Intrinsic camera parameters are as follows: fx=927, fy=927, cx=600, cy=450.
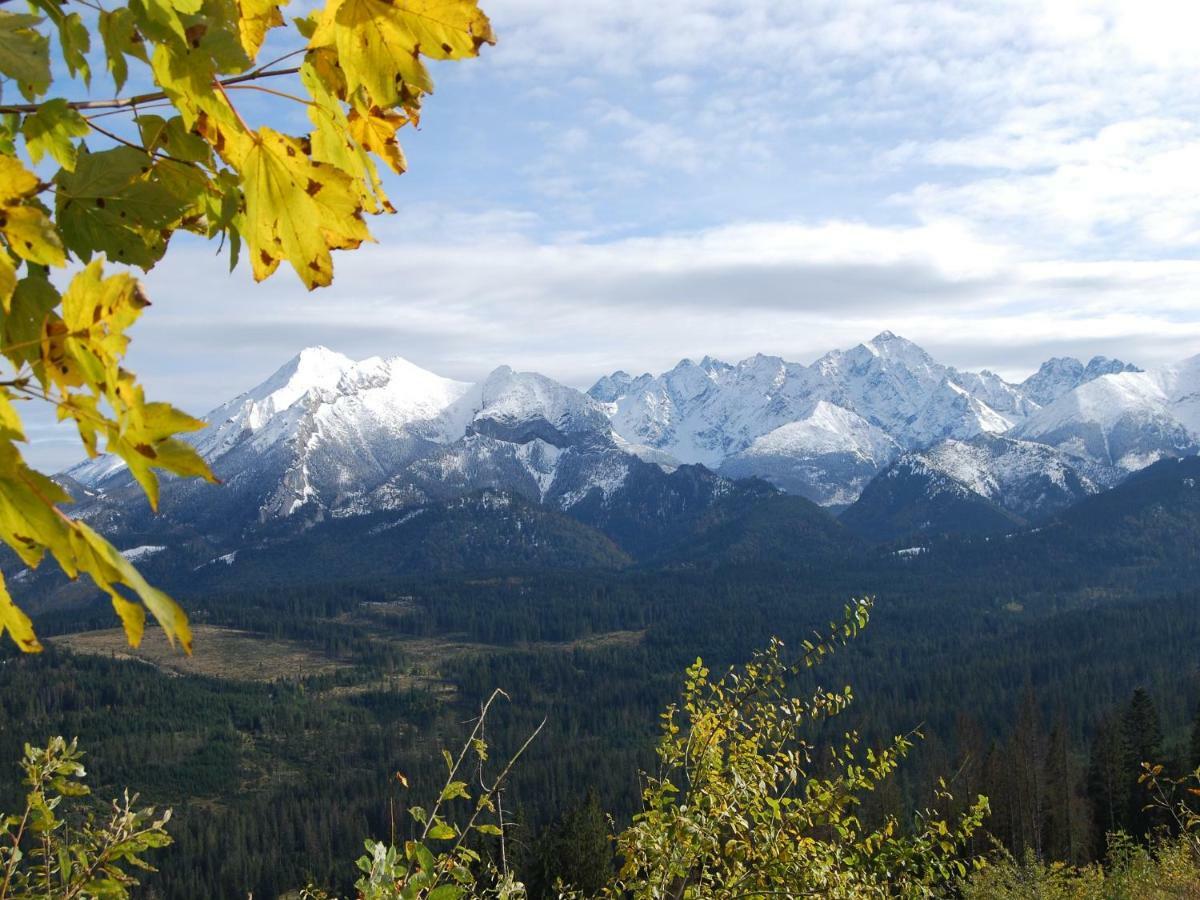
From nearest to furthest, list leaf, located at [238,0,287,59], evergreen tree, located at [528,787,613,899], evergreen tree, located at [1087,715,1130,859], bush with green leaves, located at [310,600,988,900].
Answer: leaf, located at [238,0,287,59], bush with green leaves, located at [310,600,988,900], evergreen tree, located at [528,787,613,899], evergreen tree, located at [1087,715,1130,859]

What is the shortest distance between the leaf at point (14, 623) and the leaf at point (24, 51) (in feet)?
2.02

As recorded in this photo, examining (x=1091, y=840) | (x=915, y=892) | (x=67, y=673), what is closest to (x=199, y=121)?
(x=915, y=892)

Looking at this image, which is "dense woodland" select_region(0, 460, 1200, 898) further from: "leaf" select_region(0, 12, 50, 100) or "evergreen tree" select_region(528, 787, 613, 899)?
"leaf" select_region(0, 12, 50, 100)

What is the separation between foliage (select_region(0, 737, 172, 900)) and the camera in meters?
3.46

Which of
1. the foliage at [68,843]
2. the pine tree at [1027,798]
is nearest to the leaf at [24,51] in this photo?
the foliage at [68,843]

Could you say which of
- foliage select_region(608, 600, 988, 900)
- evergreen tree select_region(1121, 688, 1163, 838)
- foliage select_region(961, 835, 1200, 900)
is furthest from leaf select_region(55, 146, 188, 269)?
evergreen tree select_region(1121, 688, 1163, 838)

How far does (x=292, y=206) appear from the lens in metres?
1.33

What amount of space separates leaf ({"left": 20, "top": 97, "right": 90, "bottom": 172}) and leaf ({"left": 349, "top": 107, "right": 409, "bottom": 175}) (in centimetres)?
40

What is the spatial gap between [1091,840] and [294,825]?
265 feet

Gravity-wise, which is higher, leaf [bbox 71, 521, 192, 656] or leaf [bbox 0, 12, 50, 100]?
leaf [bbox 0, 12, 50, 100]

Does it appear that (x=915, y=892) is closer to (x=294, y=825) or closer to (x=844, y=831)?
(x=844, y=831)

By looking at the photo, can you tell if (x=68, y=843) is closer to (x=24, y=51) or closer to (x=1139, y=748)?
(x=24, y=51)

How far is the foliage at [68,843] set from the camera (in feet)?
11.4

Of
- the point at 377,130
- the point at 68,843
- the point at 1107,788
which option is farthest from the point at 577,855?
the point at 377,130
